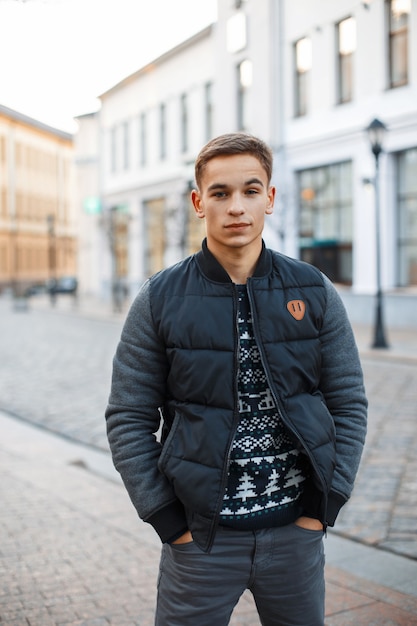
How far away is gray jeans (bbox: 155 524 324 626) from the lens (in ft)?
7.67

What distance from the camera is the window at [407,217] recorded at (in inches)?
906

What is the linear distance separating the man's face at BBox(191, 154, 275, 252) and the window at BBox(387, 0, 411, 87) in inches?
836

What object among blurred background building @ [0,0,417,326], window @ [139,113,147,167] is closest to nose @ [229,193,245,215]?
blurred background building @ [0,0,417,326]

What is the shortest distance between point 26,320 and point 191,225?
8.37 meters

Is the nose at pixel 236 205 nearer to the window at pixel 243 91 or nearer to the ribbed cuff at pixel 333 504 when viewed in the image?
the ribbed cuff at pixel 333 504

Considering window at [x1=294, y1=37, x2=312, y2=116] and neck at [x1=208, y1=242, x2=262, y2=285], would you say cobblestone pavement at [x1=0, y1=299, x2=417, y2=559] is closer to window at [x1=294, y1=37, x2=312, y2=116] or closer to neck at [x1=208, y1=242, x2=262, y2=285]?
neck at [x1=208, y1=242, x2=262, y2=285]

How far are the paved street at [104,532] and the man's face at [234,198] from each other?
7.50ft

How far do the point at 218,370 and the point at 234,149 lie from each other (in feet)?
2.12

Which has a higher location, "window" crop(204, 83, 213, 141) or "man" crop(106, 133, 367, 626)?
"window" crop(204, 83, 213, 141)

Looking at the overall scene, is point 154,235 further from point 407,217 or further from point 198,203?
point 198,203

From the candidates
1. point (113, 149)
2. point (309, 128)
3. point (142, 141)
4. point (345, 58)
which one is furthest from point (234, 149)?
point (113, 149)

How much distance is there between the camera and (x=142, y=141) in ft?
135

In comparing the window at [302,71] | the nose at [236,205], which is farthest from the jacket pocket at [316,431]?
the window at [302,71]

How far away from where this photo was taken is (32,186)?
3123 inches
